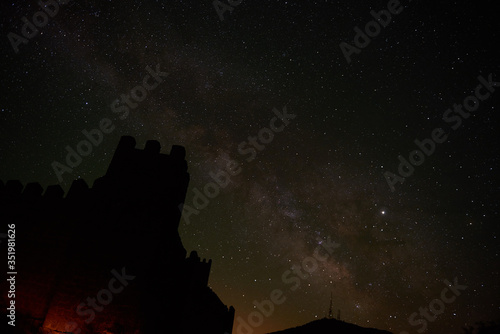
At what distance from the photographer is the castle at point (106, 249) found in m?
11.1

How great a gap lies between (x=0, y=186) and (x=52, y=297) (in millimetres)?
5982

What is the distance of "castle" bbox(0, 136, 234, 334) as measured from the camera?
11.1 meters

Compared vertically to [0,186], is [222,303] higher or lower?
lower

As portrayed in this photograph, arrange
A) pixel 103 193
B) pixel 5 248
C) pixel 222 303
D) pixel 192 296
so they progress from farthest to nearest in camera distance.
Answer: pixel 222 303
pixel 192 296
pixel 103 193
pixel 5 248

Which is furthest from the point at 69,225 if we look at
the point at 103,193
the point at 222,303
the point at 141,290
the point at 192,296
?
the point at 222,303

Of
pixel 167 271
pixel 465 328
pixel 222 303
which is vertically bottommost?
pixel 222 303

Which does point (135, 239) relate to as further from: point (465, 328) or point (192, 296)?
point (465, 328)

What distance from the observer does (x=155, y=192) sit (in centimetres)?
1307

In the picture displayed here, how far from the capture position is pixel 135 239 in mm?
12281

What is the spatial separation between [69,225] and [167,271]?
181 inches

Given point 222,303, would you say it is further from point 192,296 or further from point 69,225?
point 69,225

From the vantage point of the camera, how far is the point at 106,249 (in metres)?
12.1

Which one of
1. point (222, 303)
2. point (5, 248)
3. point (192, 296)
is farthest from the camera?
point (222, 303)

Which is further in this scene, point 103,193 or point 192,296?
point 192,296
